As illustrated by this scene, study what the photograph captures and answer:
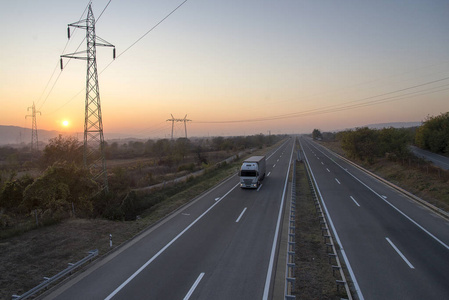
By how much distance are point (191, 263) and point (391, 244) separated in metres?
9.63

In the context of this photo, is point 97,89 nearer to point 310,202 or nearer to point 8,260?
point 8,260

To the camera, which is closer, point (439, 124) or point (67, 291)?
point (67, 291)

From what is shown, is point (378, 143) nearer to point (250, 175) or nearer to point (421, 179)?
point (421, 179)

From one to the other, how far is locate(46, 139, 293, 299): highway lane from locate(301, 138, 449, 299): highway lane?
3732 millimetres

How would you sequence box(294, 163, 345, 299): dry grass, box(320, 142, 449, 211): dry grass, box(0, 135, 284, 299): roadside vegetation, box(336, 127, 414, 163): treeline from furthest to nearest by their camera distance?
box(336, 127, 414, 163): treeline
box(320, 142, 449, 211): dry grass
box(0, 135, 284, 299): roadside vegetation
box(294, 163, 345, 299): dry grass

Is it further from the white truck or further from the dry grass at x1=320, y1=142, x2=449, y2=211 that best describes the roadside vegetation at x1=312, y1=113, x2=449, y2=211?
the white truck

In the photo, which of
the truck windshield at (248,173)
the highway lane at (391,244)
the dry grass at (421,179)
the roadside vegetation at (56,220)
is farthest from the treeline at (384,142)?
the roadside vegetation at (56,220)

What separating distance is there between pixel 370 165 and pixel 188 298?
38120 mm

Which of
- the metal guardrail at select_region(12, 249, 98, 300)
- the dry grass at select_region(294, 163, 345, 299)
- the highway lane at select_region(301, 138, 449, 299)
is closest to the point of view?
the metal guardrail at select_region(12, 249, 98, 300)

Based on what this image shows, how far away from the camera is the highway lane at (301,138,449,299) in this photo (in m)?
8.78

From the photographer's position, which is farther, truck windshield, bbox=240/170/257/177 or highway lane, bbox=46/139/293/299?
truck windshield, bbox=240/170/257/177

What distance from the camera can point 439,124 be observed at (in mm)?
50906

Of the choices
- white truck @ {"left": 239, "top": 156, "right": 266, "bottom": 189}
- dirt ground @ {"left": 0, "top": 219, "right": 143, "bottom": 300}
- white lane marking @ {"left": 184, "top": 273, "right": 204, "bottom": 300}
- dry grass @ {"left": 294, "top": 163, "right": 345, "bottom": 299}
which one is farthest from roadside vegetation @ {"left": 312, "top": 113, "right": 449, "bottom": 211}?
dirt ground @ {"left": 0, "top": 219, "right": 143, "bottom": 300}

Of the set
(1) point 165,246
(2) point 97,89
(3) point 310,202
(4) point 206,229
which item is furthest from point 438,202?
(2) point 97,89
